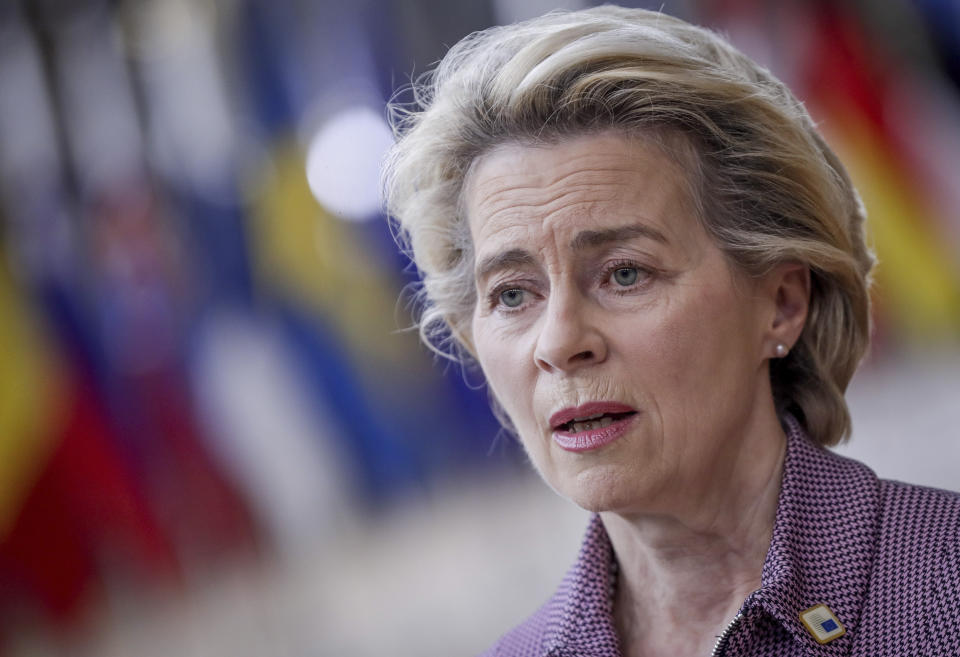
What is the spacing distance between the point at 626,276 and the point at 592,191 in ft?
0.45

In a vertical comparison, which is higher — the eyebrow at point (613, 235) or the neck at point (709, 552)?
the eyebrow at point (613, 235)

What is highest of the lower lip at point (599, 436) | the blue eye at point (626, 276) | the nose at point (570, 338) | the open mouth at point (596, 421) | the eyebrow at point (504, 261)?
the eyebrow at point (504, 261)

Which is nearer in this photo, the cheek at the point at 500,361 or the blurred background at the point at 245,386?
the cheek at the point at 500,361

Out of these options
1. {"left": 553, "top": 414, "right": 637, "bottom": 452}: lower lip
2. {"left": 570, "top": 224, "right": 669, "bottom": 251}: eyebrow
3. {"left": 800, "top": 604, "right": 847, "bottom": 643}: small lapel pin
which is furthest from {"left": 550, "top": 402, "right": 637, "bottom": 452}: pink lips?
{"left": 800, "top": 604, "right": 847, "bottom": 643}: small lapel pin

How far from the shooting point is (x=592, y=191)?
1614 mm

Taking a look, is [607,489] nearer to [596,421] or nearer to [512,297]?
[596,421]

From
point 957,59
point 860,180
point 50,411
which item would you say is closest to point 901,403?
point 860,180

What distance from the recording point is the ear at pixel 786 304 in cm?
171

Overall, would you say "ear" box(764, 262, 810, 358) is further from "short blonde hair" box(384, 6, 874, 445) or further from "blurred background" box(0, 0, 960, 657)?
"blurred background" box(0, 0, 960, 657)

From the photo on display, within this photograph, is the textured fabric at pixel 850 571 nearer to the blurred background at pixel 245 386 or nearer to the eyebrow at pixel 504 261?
the eyebrow at pixel 504 261

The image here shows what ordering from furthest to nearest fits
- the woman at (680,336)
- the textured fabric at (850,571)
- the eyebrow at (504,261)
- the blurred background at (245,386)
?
the blurred background at (245,386) < the eyebrow at (504,261) < the woman at (680,336) < the textured fabric at (850,571)

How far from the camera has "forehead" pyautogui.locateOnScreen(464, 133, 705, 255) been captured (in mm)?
1613

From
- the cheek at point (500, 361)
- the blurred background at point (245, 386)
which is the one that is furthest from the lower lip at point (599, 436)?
the blurred background at point (245, 386)

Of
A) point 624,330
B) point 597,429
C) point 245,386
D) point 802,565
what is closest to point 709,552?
point 802,565
